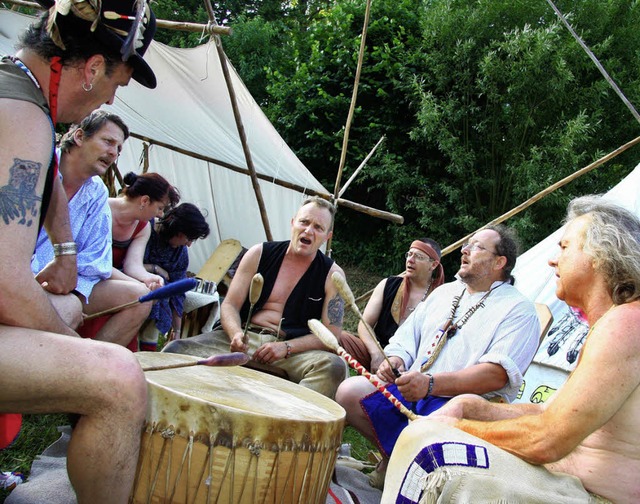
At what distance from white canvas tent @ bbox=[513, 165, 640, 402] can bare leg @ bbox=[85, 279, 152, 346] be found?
2510mm

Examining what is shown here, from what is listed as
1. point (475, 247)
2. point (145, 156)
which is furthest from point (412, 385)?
point (145, 156)

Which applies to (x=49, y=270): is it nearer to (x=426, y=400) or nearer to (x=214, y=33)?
(x=426, y=400)

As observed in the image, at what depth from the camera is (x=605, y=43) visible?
24.0 feet

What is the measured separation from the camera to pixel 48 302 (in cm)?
154

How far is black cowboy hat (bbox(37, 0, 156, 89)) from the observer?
1716 mm

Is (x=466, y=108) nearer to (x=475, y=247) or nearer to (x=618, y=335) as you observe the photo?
(x=475, y=247)

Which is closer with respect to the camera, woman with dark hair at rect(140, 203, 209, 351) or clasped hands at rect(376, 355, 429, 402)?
clasped hands at rect(376, 355, 429, 402)

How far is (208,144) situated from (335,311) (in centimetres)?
361

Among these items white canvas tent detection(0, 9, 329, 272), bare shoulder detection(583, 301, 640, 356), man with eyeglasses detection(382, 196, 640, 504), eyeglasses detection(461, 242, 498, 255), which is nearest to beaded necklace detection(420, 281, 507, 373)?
eyeglasses detection(461, 242, 498, 255)

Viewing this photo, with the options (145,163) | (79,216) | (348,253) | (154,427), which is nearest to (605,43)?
(348,253)

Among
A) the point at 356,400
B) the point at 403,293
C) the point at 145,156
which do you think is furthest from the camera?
the point at 145,156

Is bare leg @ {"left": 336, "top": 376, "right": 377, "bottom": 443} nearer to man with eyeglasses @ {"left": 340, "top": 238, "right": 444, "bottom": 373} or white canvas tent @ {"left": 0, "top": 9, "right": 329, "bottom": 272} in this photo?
man with eyeglasses @ {"left": 340, "top": 238, "right": 444, "bottom": 373}

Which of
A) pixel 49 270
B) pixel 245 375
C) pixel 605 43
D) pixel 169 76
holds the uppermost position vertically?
pixel 605 43

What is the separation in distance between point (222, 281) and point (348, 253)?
3.69 m
